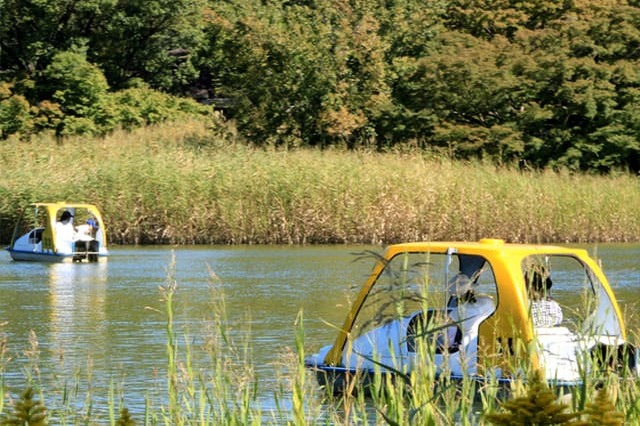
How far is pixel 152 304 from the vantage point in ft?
64.8

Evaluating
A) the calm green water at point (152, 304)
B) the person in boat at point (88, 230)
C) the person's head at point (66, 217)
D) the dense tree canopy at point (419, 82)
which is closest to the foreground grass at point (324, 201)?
the calm green water at point (152, 304)

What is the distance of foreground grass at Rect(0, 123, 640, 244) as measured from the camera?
32875 millimetres

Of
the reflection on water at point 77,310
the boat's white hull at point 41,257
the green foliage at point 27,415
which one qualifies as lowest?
the reflection on water at point 77,310

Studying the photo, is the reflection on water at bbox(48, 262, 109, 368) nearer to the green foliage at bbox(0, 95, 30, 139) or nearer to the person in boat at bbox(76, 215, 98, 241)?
the person in boat at bbox(76, 215, 98, 241)

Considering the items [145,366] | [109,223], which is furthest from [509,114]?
[145,366]

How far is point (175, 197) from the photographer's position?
33375 mm

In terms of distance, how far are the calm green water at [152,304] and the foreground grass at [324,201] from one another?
1.49 meters

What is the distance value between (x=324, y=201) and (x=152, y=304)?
539 inches

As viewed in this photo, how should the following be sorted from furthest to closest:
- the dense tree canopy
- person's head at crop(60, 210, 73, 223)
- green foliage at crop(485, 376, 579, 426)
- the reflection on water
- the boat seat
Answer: the dense tree canopy < person's head at crop(60, 210, 73, 223) < the boat seat < the reflection on water < green foliage at crop(485, 376, 579, 426)

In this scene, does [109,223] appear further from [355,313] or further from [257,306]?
[355,313]

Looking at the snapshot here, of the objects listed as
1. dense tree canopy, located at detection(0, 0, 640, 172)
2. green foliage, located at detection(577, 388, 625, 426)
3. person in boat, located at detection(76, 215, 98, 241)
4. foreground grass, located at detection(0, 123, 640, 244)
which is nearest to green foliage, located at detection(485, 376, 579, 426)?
green foliage, located at detection(577, 388, 625, 426)

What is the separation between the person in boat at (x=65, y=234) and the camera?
3033cm

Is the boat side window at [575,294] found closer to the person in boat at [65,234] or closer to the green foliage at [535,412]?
the green foliage at [535,412]

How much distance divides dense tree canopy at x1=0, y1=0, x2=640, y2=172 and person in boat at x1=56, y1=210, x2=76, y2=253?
13366 mm
